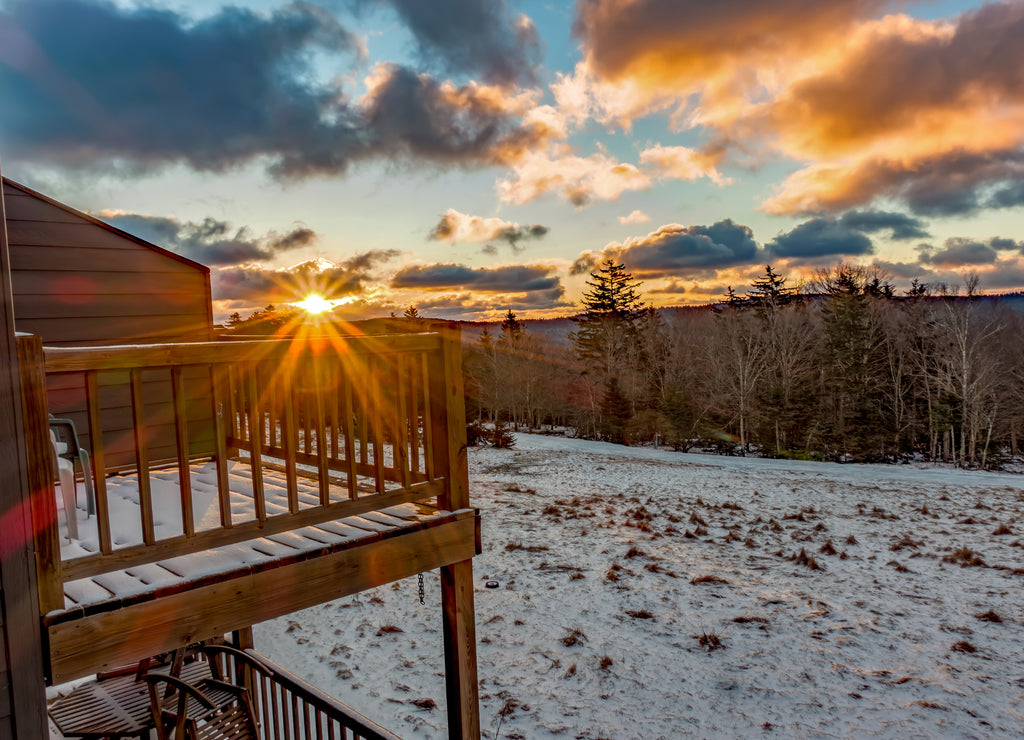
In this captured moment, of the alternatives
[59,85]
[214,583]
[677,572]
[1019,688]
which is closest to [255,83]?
[59,85]

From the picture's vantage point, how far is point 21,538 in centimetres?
177

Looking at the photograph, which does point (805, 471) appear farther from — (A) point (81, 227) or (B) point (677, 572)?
(A) point (81, 227)

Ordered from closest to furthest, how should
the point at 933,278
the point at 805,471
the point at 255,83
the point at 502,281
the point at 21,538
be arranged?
the point at 21,538 → the point at 255,83 → the point at 805,471 → the point at 933,278 → the point at 502,281

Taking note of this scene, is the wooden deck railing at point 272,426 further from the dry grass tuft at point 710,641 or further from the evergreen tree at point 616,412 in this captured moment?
the evergreen tree at point 616,412

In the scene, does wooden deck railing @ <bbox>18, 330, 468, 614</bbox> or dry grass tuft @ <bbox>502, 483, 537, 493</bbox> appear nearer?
wooden deck railing @ <bbox>18, 330, 468, 614</bbox>

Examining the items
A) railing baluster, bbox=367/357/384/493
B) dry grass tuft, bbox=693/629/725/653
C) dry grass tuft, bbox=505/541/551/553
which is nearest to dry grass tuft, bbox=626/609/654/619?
dry grass tuft, bbox=693/629/725/653

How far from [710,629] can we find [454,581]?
195 inches

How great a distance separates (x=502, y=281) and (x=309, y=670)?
184 feet

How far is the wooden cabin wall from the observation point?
4.59 metres

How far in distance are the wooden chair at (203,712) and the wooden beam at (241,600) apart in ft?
2.72

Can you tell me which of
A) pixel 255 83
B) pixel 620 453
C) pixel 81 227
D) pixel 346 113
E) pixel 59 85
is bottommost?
pixel 620 453

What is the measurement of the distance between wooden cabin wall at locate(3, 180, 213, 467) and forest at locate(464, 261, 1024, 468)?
59.6 feet

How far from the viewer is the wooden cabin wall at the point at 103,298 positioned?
15.1 feet

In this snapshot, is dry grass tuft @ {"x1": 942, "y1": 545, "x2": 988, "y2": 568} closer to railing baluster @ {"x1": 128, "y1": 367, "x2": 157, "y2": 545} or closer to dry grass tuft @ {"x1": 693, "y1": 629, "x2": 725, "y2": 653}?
dry grass tuft @ {"x1": 693, "y1": 629, "x2": 725, "y2": 653}
